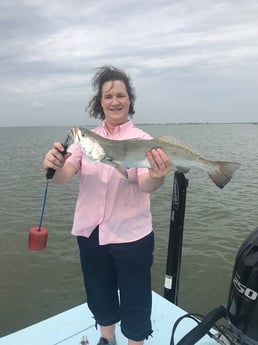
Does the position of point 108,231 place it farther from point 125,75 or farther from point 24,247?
point 24,247

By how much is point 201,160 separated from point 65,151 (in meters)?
1.09

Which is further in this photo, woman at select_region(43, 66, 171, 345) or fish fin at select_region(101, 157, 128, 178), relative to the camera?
woman at select_region(43, 66, 171, 345)

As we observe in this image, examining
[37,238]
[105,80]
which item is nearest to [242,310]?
[37,238]

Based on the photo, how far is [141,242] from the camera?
9.19 ft

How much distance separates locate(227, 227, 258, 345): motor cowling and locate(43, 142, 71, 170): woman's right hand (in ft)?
4.92

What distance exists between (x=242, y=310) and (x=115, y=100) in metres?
1.81

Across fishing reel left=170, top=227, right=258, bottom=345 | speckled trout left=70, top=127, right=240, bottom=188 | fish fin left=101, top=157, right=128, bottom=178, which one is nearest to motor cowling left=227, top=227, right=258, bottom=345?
fishing reel left=170, top=227, right=258, bottom=345

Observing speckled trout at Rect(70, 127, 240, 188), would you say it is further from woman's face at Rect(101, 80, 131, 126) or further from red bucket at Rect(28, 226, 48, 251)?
red bucket at Rect(28, 226, 48, 251)

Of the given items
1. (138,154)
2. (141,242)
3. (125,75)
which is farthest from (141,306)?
(125,75)

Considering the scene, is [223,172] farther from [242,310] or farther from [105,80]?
[105,80]

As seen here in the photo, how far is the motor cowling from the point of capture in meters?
2.44

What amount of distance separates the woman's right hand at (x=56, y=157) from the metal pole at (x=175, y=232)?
1.37 metres

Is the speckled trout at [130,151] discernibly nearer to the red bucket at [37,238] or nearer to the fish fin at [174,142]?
the fish fin at [174,142]

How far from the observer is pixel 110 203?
110 inches
